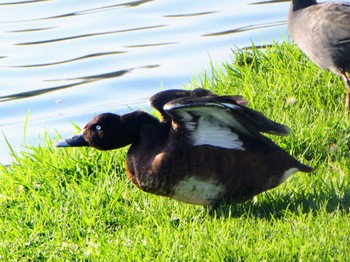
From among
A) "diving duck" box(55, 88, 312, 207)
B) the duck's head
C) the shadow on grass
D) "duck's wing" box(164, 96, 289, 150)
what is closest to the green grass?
the shadow on grass

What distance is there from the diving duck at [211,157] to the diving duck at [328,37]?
1343mm

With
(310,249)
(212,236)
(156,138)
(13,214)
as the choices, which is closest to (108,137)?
(156,138)

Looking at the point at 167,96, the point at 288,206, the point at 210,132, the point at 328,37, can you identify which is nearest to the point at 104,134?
the point at 167,96

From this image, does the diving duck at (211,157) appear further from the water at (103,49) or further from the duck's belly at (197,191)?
the water at (103,49)

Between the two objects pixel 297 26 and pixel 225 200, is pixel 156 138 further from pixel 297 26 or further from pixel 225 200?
pixel 297 26

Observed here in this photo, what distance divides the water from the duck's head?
8.54 feet

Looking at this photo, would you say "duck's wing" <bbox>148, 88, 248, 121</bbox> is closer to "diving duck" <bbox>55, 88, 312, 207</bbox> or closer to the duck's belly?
"diving duck" <bbox>55, 88, 312, 207</bbox>

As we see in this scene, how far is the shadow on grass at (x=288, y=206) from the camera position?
213 inches

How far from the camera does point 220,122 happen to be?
5684mm

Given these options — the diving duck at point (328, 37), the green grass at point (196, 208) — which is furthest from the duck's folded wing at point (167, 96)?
the diving duck at point (328, 37)

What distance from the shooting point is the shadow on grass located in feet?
17.7

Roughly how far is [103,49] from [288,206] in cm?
546

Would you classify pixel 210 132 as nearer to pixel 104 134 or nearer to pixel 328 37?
pixel 104 134

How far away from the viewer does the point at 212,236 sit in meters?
5.07
